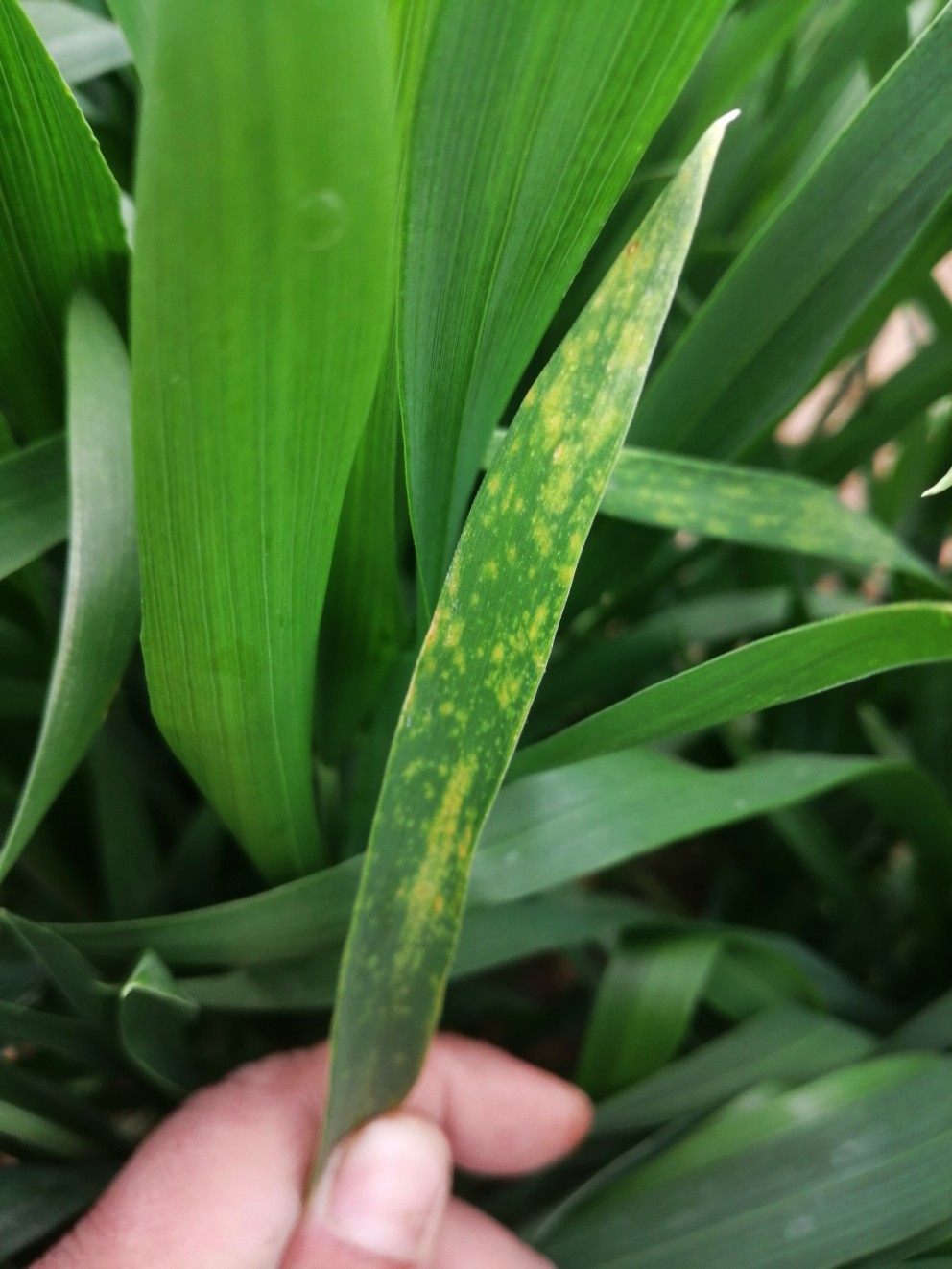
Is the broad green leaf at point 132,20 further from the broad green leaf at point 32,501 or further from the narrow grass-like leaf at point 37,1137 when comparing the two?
the narrow grass-like leaf at point 37,1137

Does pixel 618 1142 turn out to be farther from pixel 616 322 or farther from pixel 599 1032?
pixel 616 322

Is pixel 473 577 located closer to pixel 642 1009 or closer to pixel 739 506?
pixel 739 506

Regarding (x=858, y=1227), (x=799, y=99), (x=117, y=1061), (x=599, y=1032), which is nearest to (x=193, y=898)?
(x=117, y=1061)

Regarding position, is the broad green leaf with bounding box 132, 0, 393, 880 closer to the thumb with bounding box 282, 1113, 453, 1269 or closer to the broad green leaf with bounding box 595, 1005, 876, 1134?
the thumb with bounding box 282, 1113, 453, 1269

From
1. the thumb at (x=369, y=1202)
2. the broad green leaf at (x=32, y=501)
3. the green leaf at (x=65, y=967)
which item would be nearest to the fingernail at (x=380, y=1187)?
the thumb at (x=369, y=1202)

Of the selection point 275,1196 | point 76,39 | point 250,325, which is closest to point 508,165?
point 250,325

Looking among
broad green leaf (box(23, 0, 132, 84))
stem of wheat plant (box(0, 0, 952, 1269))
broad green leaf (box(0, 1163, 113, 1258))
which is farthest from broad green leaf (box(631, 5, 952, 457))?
broad green leaf (box(0, 1163, 113, 1258))
